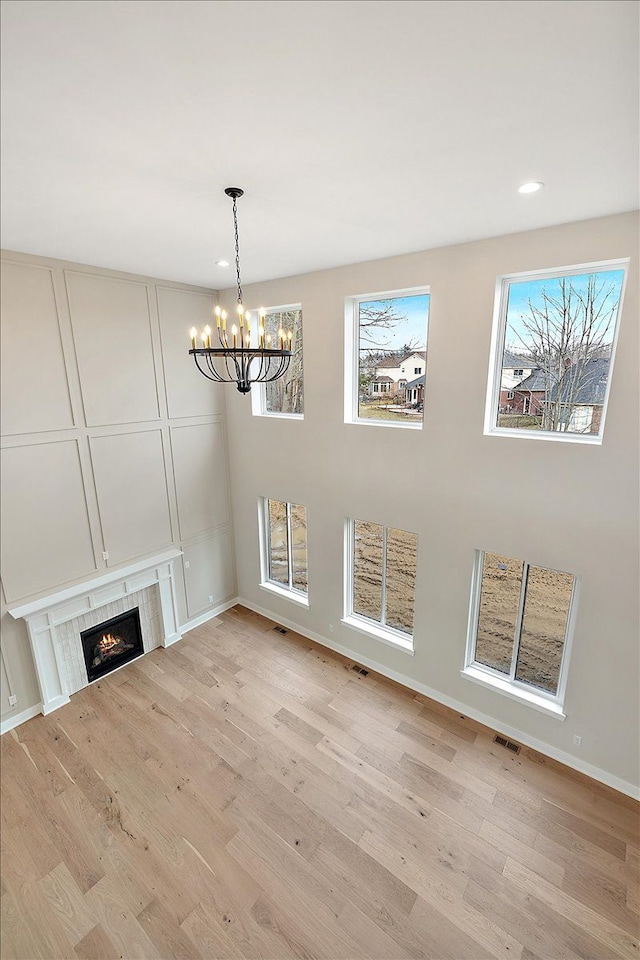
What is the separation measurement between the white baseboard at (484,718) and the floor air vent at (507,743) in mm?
63

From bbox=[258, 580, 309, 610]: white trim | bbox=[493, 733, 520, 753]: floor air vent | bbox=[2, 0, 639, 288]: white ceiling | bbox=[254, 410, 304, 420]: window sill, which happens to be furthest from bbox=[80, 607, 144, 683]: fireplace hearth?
bbox=[493, 733, 520, 753]: floor air vent

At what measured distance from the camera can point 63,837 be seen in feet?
11.2

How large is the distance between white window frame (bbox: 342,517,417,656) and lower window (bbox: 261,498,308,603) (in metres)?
0.72

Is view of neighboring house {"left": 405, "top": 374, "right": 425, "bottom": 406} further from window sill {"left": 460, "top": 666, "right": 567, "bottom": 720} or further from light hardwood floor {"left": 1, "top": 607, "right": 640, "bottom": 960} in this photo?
light hardwood floor {"left": 1, "top": 607, "right": 640, "bottom": 960}

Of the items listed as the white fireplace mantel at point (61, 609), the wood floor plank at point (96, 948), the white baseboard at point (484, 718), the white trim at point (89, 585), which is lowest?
the wood floor plank at point (96, 948)

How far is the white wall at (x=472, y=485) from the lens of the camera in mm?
3408

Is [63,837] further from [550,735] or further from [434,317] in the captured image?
[434,317]

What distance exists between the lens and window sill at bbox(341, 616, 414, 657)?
5.03 m

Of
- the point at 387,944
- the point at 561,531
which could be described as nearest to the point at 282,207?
the point at 561,531

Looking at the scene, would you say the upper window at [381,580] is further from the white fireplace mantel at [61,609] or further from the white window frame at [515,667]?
the white fireplace mantel at [61,609]

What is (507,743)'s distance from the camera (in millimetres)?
4270

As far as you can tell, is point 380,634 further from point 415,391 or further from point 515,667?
point 415,391

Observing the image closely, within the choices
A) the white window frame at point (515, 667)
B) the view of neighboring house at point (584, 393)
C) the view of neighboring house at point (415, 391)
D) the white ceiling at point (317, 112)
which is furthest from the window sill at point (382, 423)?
the white ceiling at point (317, 112)

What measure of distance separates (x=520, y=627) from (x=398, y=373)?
2952mm
